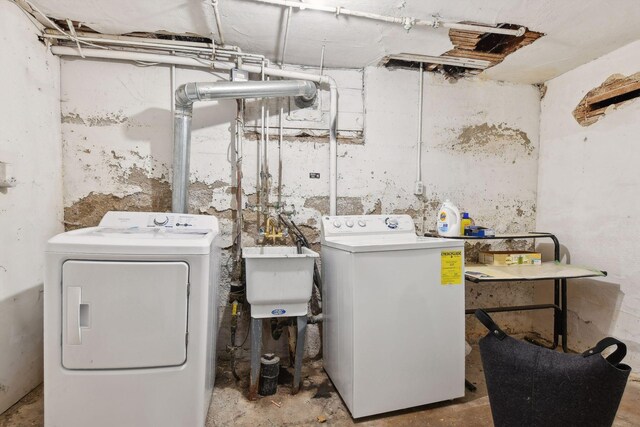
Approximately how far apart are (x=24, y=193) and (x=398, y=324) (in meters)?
2.13

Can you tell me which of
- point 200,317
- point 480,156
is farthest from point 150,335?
point 480,156

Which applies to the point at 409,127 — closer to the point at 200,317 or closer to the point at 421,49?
the point at 421,49

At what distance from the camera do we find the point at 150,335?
124 centimetres

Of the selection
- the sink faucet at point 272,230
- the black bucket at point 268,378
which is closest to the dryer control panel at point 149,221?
the sink faucet at point 272,230

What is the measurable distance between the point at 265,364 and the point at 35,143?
6.00 ft

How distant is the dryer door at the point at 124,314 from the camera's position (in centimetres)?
119

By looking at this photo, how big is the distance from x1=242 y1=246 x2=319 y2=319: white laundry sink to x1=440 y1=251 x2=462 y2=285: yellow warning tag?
0.72 m

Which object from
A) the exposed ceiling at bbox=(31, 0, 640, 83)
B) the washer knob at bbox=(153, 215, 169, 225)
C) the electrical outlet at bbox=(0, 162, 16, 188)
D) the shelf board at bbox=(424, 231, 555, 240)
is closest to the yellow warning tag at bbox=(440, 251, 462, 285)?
the shelf board at bbox=(424, 231, 555, 240)

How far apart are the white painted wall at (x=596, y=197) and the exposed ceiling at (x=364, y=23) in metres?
0.35

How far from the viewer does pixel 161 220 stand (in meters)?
1.78

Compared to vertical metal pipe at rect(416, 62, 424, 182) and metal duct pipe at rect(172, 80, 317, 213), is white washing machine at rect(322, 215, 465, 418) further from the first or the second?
metal duct pipe at rect(172, 80, 317, 213)

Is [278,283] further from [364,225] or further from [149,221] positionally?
[149,221]

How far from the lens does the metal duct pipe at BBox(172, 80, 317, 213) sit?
6.06 ft

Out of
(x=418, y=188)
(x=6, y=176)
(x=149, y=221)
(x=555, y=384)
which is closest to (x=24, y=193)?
(x=6, y=176)
